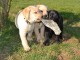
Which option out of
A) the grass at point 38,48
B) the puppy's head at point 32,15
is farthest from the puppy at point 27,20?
the grass at point 38,48

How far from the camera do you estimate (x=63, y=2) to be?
50.5 ft

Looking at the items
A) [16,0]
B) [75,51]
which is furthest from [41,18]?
[16,0]

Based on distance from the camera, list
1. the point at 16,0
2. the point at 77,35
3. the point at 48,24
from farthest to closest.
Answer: the point at 16,0 < the point at 77,35 < the point at 48,24

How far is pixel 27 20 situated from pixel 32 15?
23 centimetres

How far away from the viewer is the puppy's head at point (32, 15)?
675 cm

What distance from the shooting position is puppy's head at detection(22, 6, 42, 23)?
6750 mm

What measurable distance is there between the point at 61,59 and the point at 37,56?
529 mm

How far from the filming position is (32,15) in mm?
6859

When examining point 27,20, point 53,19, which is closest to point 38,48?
point 27,20

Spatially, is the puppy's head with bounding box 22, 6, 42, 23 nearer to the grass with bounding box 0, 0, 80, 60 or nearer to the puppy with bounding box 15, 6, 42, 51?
the puppy with bounding box 15, 6, 42, 51

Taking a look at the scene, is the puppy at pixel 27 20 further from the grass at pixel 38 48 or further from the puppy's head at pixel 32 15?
the grass at pixel 38 48

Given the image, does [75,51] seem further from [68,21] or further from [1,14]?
[68,21]

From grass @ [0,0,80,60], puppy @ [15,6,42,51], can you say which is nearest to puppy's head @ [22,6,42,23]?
puppy @ [15,6,42,51]

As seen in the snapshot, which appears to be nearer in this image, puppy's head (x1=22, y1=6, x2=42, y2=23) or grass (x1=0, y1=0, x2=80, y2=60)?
puppy's head (x1=22, y1=6, x2=42, y2=23)
